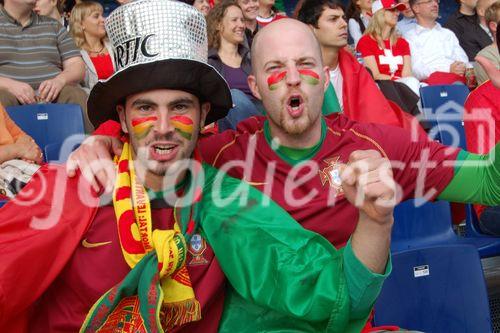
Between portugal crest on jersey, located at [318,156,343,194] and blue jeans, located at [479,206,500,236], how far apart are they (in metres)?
1.86

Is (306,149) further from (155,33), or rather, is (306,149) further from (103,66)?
(103,66)

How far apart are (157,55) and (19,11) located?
130 inches

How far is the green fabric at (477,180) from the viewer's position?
9.23 feet

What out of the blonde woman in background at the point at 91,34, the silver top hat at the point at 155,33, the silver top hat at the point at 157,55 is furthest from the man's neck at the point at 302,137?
the blonde woman in background at the point at 91,34

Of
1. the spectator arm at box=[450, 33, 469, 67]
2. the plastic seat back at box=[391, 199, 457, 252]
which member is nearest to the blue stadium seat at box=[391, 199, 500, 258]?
the plastic seat back at box=[391, 199, 457, 252]

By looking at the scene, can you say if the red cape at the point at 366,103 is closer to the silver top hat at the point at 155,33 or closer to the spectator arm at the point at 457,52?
the silver top hat at the point at 155,33

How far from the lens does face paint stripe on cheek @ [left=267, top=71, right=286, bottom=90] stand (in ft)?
10.0

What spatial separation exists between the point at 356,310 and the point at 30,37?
13.5 feet

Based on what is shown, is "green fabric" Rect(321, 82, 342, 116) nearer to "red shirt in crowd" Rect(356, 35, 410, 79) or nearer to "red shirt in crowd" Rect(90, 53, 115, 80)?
"red shirt in crowd" Rect(90, 53, 115, 80)

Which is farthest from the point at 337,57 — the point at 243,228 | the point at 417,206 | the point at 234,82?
the point at 243,228

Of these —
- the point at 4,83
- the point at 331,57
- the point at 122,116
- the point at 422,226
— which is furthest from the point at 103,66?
the point at 122,116

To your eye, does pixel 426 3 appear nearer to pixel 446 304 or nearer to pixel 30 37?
pixel 30 37

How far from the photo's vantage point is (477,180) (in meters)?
2.87

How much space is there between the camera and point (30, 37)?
5492 mm
